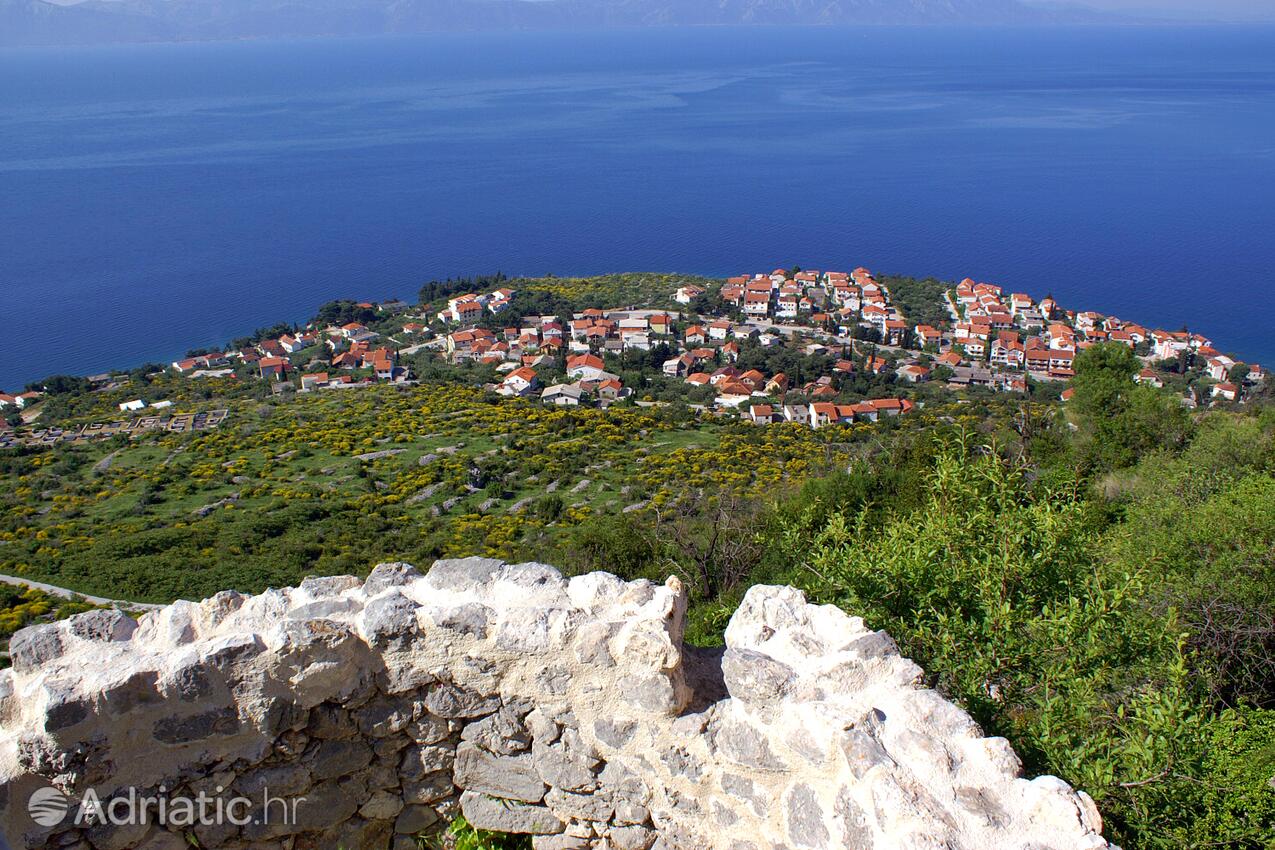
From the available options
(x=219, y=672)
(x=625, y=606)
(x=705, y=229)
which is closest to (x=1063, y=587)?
(x=625, y=606)

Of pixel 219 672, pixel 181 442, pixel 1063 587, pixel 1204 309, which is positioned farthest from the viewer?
pixel 1204 309

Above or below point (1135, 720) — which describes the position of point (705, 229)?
below

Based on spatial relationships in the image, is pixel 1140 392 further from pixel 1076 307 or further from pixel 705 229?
pixel 705 229

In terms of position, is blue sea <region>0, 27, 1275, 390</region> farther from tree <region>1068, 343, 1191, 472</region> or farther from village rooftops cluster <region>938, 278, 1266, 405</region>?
tree <region>1068, 343, 1191, 472</region>

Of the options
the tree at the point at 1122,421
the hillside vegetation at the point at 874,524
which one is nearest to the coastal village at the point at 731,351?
the hillside vegetation at the point at 874,524

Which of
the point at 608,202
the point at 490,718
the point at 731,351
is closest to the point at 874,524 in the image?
the point at 490,718

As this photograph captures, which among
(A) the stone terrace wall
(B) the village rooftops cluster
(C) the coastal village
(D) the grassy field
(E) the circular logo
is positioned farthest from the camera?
(B) the village rooftops cluster

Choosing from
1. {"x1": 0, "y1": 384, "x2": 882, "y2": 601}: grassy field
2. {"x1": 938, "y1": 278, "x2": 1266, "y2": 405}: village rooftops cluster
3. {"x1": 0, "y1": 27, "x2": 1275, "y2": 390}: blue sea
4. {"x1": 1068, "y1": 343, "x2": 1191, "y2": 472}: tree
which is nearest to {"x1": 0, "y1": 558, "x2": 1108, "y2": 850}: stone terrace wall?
{"x1": 1068, "y1": 343, "x2": 1191, "y2": 472}: tree

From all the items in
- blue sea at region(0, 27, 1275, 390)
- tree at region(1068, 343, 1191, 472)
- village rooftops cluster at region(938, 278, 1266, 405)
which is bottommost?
village rooftops cluster at region(938, 278, 1266, 405)
